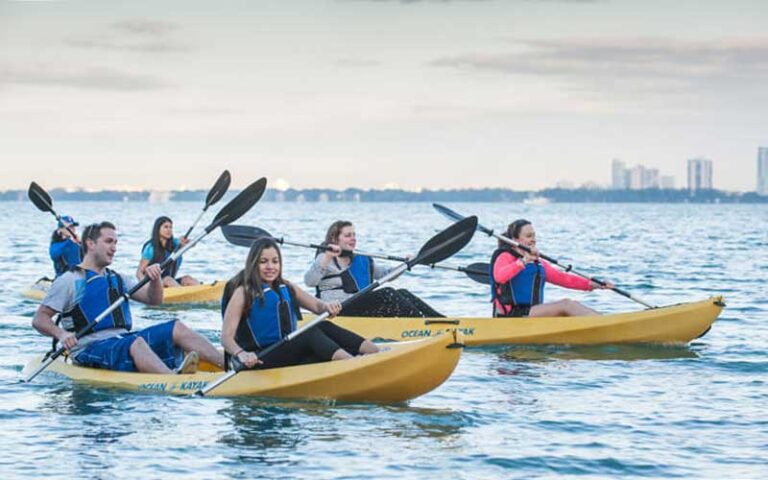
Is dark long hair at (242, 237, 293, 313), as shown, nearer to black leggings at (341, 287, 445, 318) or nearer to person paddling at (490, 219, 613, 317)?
person paddling at (490, 219, 613, 317)

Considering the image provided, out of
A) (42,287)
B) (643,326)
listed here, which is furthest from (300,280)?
(643,326)

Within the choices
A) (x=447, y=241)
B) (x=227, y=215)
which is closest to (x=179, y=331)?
(x=227, y=215)

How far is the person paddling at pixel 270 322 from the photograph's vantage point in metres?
9.98

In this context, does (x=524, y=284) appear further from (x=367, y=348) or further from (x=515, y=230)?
(x=367, y=348)

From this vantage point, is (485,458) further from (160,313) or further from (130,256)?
(130,256)

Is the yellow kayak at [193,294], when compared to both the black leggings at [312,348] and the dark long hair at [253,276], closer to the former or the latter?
the black leggings at [312,348]

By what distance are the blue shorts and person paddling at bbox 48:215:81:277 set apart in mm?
7200

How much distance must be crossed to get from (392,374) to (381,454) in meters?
1.22

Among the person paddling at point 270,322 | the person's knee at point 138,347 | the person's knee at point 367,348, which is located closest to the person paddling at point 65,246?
the person's knee at point 138,347

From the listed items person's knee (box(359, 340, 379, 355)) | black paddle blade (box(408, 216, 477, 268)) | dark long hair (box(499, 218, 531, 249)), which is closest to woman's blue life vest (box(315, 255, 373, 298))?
dark long hair (box(499, 218, 531, 249))

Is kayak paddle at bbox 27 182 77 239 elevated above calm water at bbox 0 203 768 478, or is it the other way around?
kayak paddle at bbox 27 182 77 239

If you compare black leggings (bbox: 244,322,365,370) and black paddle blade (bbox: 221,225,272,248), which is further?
black paddle blade (bbox: 221,225,272,248)

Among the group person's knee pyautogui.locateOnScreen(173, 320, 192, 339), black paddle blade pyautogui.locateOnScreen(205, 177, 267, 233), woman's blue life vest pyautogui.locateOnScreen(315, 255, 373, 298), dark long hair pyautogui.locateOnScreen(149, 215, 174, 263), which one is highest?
black paddle blade pyautogui.locateOnScreen(205, 177, 267, 233)

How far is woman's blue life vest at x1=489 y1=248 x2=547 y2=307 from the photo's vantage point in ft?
46.1
